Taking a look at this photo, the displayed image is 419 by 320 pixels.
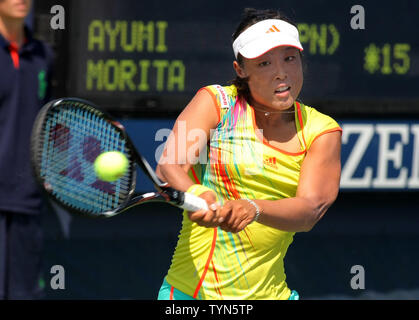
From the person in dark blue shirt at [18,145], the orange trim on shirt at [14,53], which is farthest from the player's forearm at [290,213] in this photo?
the orange trim on shirt at [14,53]

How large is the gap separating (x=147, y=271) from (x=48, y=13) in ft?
5.18

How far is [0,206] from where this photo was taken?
418cm

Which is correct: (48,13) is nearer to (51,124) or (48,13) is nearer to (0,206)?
(0,206)

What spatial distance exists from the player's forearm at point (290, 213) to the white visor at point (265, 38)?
1.61ft

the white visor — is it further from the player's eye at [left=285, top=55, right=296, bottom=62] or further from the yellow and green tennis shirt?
the yellow and green tennis shirt

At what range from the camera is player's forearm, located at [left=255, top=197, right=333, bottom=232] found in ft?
9.55

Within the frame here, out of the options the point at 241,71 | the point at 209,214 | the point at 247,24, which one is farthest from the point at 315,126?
the point at 209,214

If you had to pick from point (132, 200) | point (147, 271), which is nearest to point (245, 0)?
point (147, 271)

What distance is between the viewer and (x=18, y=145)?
4.16 m

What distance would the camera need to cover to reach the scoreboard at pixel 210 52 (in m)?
5.32

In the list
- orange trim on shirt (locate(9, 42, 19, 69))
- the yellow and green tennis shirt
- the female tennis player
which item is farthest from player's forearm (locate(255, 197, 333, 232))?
orange trim on shirt (locate(9, 42, 19, 69))

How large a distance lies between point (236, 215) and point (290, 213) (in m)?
0.22

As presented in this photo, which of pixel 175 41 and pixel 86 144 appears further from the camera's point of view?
pixel 175 41

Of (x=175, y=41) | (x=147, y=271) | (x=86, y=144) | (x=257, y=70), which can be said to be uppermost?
(x=175, y=41)
